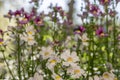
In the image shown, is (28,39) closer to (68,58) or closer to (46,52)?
(46,52)

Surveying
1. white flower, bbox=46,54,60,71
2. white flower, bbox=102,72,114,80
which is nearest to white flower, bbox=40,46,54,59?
white flower, bbox=46,54,60,71

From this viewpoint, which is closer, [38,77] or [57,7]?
[38,77]

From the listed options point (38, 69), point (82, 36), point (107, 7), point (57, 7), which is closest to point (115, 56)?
point (107, 7)

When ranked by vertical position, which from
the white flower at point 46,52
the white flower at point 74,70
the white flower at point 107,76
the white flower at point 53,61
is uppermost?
the white flower at point 46,52

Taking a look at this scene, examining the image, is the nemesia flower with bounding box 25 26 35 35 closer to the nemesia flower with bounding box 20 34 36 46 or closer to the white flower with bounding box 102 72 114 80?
the nemesia flower with bounding box 20 34 36 46

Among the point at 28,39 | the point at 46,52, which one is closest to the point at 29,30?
the point at 28,39

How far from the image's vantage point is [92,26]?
88.0 inches

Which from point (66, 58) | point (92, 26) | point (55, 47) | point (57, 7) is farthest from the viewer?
point (57, 7)

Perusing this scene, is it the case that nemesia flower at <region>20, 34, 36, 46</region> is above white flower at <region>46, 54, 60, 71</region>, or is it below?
above

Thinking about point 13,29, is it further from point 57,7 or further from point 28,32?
point 57,7

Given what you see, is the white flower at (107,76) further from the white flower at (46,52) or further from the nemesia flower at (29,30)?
the nemesia flower at (29,30)

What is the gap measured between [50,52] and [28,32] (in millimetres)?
156

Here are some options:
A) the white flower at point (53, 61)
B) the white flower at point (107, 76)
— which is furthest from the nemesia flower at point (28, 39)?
the white flower at point (107, 76)

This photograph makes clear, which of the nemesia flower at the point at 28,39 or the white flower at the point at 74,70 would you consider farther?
the nemesia flower at the point at 28,39
